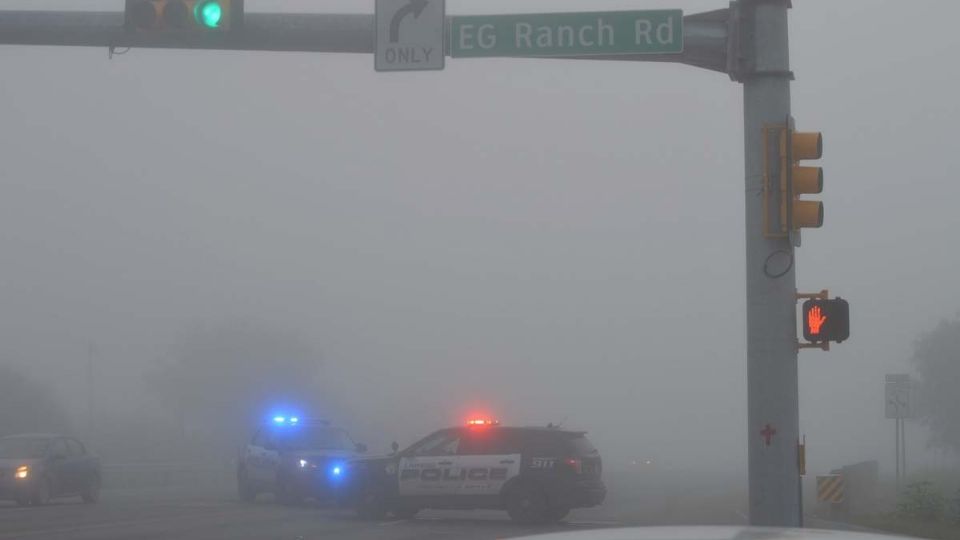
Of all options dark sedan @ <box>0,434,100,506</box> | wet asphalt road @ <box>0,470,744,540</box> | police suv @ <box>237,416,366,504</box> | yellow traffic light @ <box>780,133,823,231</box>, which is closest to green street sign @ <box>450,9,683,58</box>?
yellow traffic light @ <box>780,133,823,231</box>

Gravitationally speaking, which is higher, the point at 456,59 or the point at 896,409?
→ the point at 456,59

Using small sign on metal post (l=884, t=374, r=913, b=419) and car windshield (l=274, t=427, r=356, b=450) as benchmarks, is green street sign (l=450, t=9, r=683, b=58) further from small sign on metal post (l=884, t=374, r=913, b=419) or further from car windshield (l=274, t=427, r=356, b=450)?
small sign on metal post (l=884, t=374, r=913, b=419)

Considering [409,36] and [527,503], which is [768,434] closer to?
[409,36]

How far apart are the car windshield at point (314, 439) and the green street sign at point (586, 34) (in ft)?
58.0

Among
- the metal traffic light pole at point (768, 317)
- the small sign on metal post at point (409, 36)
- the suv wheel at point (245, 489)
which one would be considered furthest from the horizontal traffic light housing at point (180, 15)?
the suv wheel at point (245, 489)

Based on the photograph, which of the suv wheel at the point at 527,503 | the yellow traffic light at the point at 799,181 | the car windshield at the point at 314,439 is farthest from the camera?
the car windshield at the point at 314,439

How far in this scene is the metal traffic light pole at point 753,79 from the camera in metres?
12.8

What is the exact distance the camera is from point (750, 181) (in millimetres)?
12984

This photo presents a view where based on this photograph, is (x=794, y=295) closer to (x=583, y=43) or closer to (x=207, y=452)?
(x=583, y=43)

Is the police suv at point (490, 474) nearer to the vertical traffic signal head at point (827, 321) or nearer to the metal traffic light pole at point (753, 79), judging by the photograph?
the metal traffic light pole at point (753, 79)

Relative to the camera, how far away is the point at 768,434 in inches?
505

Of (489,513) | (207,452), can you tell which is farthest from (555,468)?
(207,452)

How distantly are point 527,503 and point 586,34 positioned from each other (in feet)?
40.6

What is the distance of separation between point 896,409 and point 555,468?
11.6 metres
